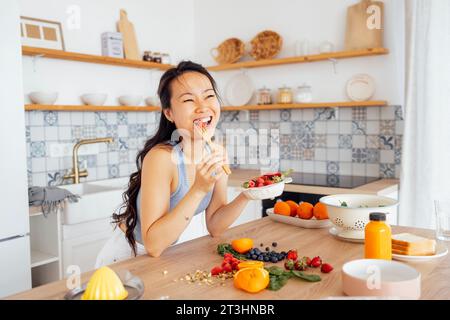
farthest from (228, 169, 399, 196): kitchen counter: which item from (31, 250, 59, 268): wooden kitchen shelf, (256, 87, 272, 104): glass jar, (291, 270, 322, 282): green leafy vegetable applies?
(291, 270, 322, 282): green leafy vegetable

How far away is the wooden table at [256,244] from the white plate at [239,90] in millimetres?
2301

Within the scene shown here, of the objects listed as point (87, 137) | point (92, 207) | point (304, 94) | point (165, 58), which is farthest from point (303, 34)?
point (92, 207)

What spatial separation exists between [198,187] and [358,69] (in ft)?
7.84

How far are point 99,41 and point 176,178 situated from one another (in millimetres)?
2260

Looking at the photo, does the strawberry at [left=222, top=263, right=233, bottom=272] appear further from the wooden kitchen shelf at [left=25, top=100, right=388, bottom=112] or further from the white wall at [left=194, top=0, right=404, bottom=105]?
the white wall at [left=194, top=0, right=404, bottom=105]

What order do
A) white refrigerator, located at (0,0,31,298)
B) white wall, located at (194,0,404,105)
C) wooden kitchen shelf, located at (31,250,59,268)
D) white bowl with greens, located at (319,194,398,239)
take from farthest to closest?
white wall, located at (194,0,404,105), wooden kitchen shelf, located at (31,250,59,268), white refrigerator, located at (0,0,31,298), white bowl with greens, located at (319,194,398,239)

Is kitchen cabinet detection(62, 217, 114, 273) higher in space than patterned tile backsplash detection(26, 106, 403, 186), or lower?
lower

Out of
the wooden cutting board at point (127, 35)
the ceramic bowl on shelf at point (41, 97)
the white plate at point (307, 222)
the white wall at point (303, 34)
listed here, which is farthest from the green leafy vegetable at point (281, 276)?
the wooden cutting board at point (127, 35)

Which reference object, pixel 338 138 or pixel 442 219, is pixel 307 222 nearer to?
pixel 442 219

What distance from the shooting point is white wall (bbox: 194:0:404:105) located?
3.30m

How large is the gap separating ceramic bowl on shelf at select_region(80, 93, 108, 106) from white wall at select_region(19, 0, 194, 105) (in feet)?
0.22

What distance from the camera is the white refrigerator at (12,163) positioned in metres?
2.34

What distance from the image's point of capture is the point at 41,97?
309 cm

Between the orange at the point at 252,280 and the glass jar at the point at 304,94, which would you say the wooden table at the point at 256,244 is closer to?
the orange at the point at 252,280
